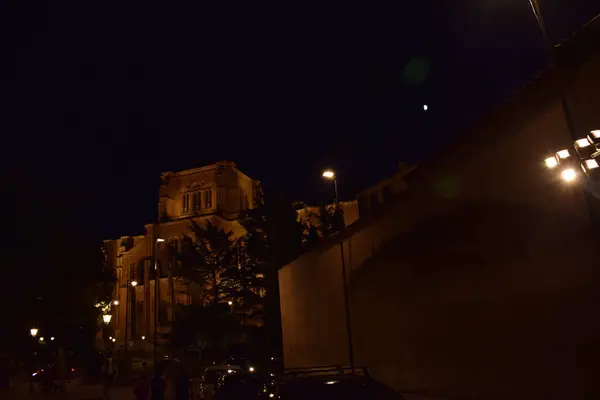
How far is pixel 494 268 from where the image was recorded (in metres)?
13.5

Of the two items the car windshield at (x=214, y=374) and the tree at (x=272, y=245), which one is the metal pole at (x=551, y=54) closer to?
the car windshield at (x=214, y=374)

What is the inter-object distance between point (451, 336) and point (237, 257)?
40.6 metres

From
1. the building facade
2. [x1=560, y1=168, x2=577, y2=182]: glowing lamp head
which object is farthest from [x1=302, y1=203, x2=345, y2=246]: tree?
[x1=560, y1=168, x2=577, y2=182]: glowing lamp head

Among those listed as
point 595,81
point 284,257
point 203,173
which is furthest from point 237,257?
point 595,81

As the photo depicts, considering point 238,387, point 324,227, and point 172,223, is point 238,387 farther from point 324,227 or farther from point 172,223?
point 172,223

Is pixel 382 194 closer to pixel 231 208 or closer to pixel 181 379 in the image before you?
pixel 181 379

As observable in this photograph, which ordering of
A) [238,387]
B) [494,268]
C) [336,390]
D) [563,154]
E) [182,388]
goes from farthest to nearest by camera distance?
→ [238,387] < [182,388] < [494,268] < [563,154] < [336,390]

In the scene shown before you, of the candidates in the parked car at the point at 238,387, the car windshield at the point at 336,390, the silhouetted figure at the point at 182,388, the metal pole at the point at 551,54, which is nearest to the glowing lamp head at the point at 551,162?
the metal pole at the point at 551,54

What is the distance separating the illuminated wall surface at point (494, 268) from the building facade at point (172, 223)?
5805cm

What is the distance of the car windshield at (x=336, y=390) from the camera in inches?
330

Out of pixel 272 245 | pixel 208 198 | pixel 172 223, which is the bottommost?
pixel 272 245

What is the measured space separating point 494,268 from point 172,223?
71.2 meters

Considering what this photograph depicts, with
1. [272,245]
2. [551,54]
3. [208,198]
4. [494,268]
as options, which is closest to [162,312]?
[208,198]

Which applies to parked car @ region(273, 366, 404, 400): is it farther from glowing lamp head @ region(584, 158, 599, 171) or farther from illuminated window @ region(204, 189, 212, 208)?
illuminated window @ region(204, 189, 212, 208)
